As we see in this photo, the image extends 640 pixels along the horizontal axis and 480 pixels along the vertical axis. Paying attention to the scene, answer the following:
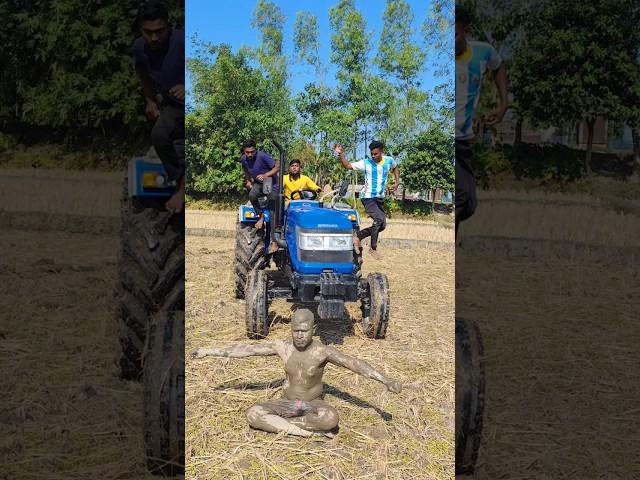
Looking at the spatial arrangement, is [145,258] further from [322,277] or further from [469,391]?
[469,391]

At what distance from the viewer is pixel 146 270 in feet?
11.8

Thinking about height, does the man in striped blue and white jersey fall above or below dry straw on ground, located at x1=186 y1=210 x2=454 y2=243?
above

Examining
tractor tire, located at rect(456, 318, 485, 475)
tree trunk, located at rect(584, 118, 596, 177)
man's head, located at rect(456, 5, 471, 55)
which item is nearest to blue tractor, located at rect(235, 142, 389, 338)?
tractor tire, located at rect(456, 318, 485, 475)

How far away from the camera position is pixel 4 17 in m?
7.63

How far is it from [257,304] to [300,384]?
172 cm

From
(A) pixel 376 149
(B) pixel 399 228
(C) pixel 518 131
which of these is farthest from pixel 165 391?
(B) pixel 399 228

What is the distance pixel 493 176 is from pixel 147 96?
6.93 ft

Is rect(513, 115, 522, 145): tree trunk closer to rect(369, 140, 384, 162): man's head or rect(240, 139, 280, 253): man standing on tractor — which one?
rect(369, 140, 384, 162): man's head

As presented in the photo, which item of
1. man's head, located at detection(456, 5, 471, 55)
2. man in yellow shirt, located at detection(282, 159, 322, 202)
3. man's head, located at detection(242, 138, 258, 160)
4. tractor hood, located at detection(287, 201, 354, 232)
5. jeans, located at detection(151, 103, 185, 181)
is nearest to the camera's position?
man's head, located at detection(456, 5, 471, 55)

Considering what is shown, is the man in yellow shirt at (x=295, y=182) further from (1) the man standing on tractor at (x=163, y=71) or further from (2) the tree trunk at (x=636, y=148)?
(2) the tree trunk at (x=636, y=148)

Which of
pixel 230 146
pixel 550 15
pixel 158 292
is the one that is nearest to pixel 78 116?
pixel 158 292

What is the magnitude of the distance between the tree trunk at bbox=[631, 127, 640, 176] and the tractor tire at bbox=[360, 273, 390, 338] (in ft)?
15.9

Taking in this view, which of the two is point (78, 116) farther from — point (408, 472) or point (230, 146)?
point (230, 146)

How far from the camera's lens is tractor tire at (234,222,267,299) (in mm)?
6391
